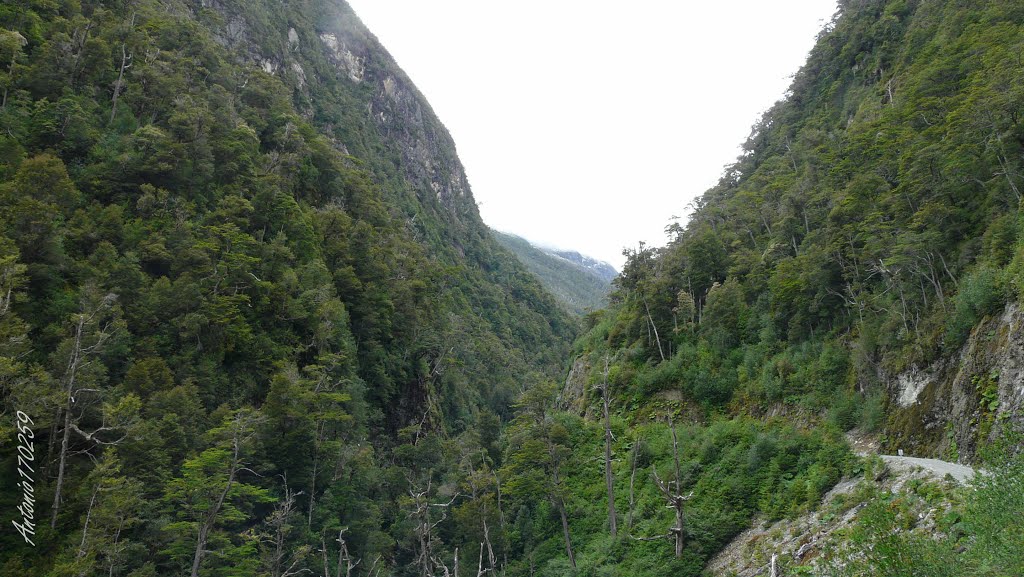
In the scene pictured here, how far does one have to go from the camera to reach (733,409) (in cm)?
2786

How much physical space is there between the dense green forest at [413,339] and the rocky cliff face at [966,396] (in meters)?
0.13

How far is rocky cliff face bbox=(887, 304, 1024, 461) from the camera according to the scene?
46.6 feet

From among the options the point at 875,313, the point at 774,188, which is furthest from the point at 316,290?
the point at 774,188

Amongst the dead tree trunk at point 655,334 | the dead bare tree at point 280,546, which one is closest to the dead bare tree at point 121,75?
the dead bare tree at point 280,546

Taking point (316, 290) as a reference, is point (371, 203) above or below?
above

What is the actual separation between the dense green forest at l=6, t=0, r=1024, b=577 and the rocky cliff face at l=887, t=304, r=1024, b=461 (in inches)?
5.3

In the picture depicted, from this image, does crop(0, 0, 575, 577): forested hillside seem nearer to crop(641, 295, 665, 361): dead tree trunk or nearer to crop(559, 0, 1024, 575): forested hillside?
crop(559, 0, 1024, 575): forested hillside

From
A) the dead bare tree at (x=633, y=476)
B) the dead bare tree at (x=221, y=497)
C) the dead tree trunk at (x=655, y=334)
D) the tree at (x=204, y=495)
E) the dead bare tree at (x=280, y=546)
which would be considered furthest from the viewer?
the dead tree trunk at (x=655, y=334)

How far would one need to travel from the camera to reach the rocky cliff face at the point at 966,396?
14.2 metres

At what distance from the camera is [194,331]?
2842cm

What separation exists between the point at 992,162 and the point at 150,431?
113 ft

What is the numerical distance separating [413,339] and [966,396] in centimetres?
4170

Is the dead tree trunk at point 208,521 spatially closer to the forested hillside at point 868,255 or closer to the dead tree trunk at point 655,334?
the forested hillside at point 868,255

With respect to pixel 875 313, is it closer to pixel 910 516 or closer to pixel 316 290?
pixel 910 516
